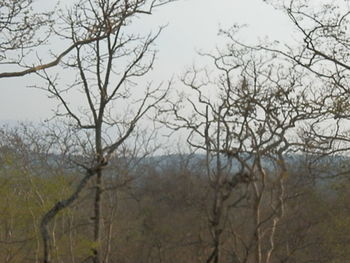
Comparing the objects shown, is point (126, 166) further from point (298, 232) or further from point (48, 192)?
point (298, 232)

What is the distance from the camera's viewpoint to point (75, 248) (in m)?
14.0

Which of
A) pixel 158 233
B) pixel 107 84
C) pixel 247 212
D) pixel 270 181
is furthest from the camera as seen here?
pixel 158 233

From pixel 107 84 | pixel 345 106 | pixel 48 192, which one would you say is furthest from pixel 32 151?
pixel 345 106

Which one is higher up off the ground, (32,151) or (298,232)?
(32,151)

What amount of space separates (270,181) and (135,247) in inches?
512

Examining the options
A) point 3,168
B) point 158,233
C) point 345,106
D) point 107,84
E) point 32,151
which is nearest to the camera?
point 345,106

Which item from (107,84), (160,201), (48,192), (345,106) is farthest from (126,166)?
(345,106)

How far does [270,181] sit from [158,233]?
478 inches

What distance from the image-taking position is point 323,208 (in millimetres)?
17047

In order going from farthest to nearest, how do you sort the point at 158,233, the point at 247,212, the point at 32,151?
the point at 158,233, the point at 247,212, the point at 32,151

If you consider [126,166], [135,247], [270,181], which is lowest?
[135,247]

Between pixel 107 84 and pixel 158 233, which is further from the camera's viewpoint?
pixel 158 233

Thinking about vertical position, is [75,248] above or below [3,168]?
below

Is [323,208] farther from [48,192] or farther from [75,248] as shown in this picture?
[48,192]
